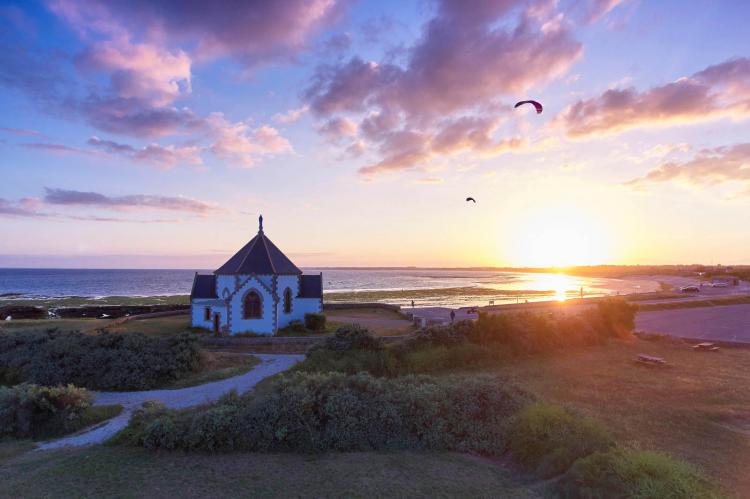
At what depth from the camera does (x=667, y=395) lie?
1492cm

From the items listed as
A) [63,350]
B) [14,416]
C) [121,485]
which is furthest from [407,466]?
[63,350]

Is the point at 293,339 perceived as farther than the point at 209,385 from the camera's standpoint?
Yes

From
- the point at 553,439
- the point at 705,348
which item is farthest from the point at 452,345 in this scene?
the point at 705,348

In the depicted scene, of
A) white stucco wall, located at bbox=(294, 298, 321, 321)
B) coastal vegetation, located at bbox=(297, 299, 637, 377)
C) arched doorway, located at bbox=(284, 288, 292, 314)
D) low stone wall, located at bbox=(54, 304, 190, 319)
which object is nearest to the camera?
coastal vegetation, located at bbox=(297, 299, 637, 377)

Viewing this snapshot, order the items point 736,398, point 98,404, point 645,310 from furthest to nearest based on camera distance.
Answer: point 645,310 < point 98,404 < point 736,398

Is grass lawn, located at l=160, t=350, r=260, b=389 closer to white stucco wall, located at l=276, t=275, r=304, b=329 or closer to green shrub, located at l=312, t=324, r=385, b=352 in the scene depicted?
green shrub, located at l=312, t=324, r=385, b=352

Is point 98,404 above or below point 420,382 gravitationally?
below

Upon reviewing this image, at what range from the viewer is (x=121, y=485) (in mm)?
8297

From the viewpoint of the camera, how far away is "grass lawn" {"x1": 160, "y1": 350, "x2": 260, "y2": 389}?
1852 centimetres

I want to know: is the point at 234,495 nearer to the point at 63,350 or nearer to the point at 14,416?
the point at 14,416

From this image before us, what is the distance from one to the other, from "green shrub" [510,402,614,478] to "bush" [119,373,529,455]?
51 centimetres

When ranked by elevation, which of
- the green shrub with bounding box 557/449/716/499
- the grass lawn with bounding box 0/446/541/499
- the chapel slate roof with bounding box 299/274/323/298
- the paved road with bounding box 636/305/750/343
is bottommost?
the paved road with bounding box 636/305/750/343

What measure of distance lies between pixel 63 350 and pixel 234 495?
16.1 meters

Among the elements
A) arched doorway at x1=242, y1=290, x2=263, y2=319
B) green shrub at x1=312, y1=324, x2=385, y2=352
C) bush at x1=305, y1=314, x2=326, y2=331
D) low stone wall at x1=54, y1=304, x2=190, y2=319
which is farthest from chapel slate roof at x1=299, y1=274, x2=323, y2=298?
low stone wall at x1=54, y1=304, x2=190, y2=319
